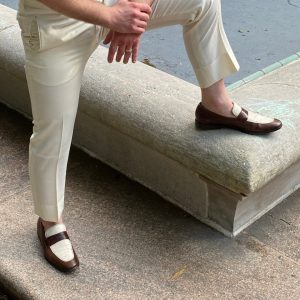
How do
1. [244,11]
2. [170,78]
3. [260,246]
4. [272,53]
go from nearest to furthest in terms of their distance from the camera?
[260,246]
[170,78]
[272,53]
[244,11]

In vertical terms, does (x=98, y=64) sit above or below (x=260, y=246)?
above

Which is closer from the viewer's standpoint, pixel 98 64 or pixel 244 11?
pixel 98 64

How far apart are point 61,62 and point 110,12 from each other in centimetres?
29

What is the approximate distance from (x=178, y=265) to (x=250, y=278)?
1.05ft

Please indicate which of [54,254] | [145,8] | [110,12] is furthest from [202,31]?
[54,254]

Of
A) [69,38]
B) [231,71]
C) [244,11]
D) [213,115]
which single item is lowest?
[244,11]

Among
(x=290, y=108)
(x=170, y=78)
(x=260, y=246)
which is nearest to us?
(x=260, y=246)

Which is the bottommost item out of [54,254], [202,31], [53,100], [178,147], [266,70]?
[266,70]

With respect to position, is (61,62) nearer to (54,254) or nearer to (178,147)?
(178,147)

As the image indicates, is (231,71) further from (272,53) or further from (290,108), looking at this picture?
(272,53)

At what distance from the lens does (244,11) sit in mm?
5281

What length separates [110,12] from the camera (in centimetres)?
223

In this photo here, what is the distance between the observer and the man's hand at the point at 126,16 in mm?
2238

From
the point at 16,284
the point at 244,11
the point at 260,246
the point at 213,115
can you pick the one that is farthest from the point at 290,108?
the point at 244,11
